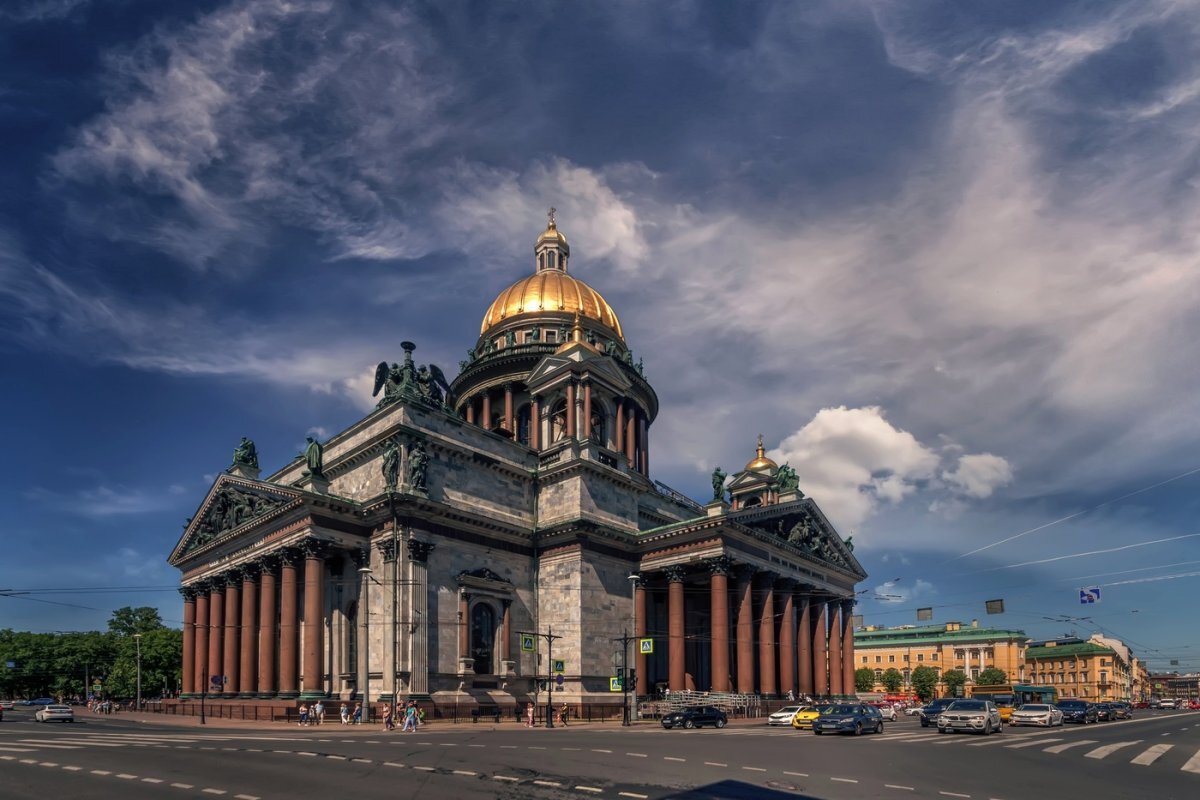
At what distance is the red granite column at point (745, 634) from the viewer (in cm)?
5538

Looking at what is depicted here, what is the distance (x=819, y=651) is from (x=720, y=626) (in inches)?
670

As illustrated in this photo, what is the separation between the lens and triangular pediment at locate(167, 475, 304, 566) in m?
54.5

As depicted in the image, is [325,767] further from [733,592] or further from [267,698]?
[733,592]

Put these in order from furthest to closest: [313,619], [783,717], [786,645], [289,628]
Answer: [786,645] < [289,628] < [313,619] < [783,717]

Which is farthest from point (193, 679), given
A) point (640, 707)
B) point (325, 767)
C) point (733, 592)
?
point (325, 767)

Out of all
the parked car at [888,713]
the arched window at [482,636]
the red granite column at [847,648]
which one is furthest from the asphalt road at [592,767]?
the red granite column at [847,648]

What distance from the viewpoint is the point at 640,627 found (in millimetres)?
60312

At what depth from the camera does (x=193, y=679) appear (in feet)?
206

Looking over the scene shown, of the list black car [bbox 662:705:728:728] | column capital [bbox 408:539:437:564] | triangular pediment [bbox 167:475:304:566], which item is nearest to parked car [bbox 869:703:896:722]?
black car [bbox 662:705:728:728]

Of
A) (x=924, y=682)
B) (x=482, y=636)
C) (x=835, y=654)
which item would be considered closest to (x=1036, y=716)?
(x=835, y=654)

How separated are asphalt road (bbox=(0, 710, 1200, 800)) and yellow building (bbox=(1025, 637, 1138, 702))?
458ft

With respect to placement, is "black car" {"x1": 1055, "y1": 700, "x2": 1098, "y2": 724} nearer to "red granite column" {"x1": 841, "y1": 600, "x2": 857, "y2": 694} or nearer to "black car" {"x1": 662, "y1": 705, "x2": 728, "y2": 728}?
"red granite column" {"x1": 841, "y1": 600, "x2": 857, "y2": 694}

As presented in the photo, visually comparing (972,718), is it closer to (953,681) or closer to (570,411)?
(570,411)

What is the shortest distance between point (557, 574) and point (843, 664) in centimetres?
2830
